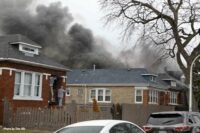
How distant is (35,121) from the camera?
78.6 feet

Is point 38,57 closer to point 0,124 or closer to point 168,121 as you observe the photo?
point 0,124

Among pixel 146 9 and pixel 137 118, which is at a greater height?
pixel 146 9

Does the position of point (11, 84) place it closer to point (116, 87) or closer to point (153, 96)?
point (116, 87)

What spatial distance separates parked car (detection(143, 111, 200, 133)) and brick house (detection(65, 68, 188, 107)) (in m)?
32.8

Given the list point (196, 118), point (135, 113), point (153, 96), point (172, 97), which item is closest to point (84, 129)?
point (196, 118)

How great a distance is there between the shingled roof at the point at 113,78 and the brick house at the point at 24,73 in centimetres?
1936

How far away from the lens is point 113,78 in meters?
50.9

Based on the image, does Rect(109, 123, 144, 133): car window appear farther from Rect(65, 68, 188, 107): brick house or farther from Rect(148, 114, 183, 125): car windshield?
Rect(65, 68, 188, 107): brick house

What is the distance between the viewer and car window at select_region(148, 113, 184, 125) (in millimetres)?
15350

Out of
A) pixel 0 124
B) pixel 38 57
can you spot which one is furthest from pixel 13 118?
pixel 38 57

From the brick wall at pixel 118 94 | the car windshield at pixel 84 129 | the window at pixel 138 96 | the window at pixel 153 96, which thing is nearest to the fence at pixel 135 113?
the brick wall at pixel 118 94

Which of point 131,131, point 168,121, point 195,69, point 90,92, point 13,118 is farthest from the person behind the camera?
point 90,92

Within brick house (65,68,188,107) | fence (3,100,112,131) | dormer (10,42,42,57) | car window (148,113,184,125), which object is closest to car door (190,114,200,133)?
car window (148,113,184,125)

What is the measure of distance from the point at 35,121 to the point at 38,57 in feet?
22.0
